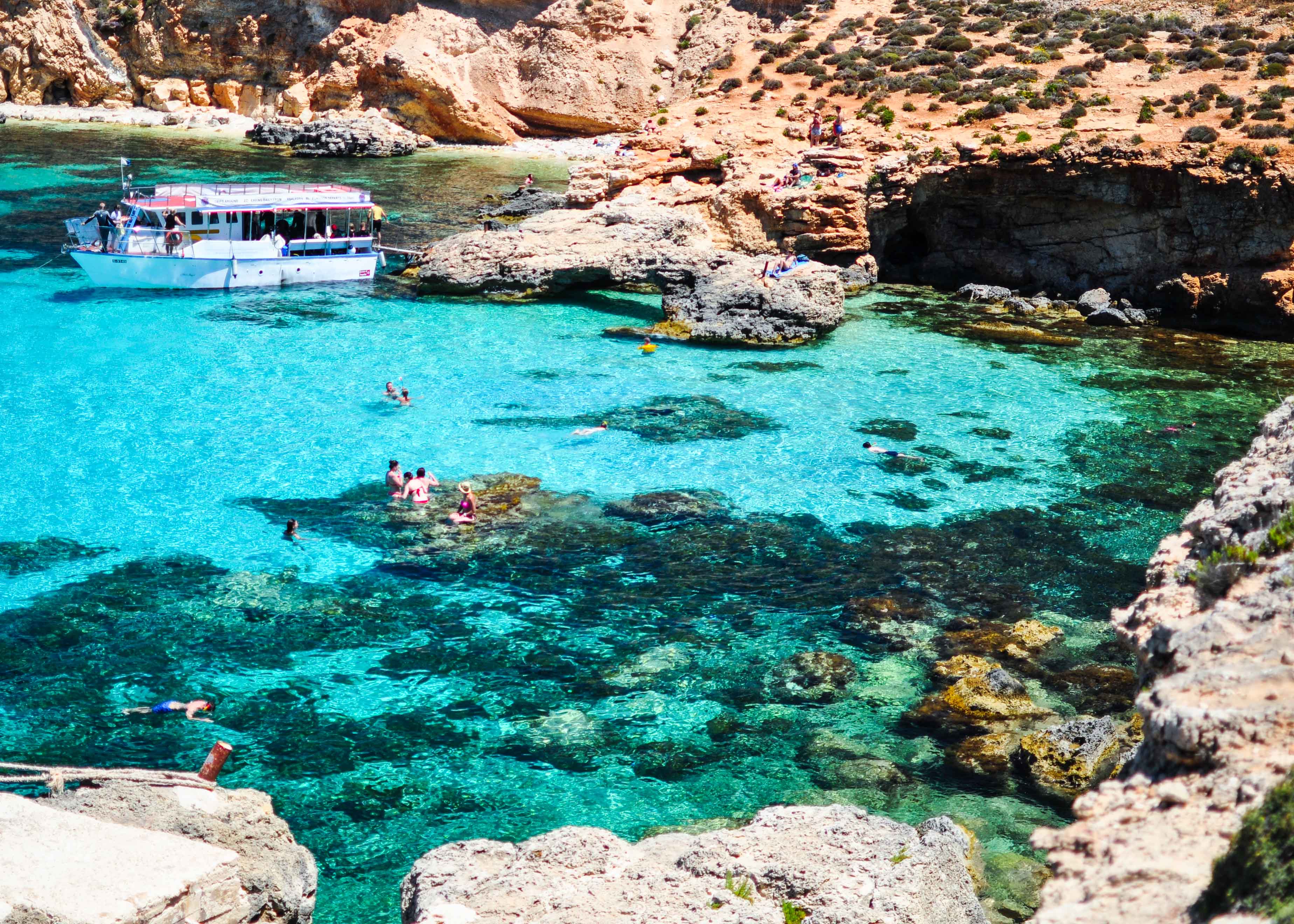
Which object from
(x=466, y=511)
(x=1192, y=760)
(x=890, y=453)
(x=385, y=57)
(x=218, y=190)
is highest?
(x=385, y=57)

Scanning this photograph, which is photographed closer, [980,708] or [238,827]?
[238,827]

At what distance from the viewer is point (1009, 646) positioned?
15883 mm

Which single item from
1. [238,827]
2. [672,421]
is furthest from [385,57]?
[238,827]

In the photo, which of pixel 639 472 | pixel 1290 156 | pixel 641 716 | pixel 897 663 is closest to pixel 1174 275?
pixel 1290 156

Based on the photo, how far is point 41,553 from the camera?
1753 centimetres

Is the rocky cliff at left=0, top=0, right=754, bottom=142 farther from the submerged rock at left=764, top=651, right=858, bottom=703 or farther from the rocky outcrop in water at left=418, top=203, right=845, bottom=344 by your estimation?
the submerged rock at left=764, top=651, right=858, bottom=703

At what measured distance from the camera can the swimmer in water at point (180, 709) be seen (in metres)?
13.5

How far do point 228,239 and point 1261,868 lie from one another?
33.9 metres

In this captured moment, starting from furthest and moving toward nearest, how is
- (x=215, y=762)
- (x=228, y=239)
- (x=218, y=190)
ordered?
(x=218, y=190) < (x=228, y=239) < (x=215, y=762)

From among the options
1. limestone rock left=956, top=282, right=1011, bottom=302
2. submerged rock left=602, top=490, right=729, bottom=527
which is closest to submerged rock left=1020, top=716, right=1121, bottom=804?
submerged rock left=602, top=490, right=729, bottom=527

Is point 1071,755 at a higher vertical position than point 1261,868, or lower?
lower

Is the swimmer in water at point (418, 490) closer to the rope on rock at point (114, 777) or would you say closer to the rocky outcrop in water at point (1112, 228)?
the rope on rock at point (114, 777)

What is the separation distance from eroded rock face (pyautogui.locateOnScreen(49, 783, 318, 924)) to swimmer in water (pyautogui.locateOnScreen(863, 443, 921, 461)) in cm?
1610

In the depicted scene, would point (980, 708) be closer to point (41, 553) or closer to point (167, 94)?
point (41, 553)
